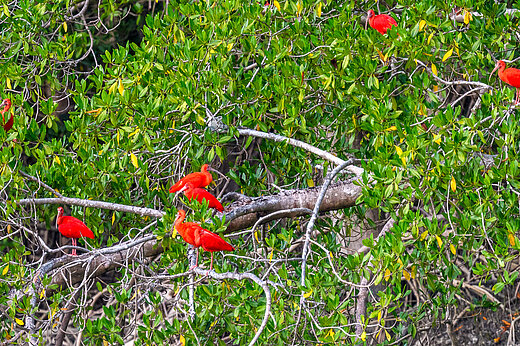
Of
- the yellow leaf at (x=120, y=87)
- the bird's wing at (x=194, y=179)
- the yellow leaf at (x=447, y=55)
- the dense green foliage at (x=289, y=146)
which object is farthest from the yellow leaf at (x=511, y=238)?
the yellow leaf at (x=120, y=87)

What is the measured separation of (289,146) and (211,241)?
3.13ft

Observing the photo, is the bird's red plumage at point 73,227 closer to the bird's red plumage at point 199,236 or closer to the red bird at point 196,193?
the red bird at point 196,193

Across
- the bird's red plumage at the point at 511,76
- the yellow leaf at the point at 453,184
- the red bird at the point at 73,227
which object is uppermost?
the bird's red plumage at the point at 511,76

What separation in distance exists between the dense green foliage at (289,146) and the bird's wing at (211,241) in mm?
82

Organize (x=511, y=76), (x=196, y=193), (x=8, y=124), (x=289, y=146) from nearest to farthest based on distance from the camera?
1. (x=511, y=76)
2. (x=196, y=193)
3. (x=8, y=124)
4. (x=289, y=146)

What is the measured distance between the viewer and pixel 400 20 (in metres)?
3.21

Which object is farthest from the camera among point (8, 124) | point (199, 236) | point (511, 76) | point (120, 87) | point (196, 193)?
point (8, 124)

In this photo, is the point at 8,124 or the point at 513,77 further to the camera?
the point at 8,124

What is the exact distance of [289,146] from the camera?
143 inches

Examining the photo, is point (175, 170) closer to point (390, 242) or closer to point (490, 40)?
point (390, 242)

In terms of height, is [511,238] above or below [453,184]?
below

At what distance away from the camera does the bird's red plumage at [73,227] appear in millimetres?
3520

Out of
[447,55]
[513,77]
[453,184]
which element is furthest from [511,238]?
[447,55]

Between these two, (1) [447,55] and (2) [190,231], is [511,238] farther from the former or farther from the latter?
(2) [190,231]
